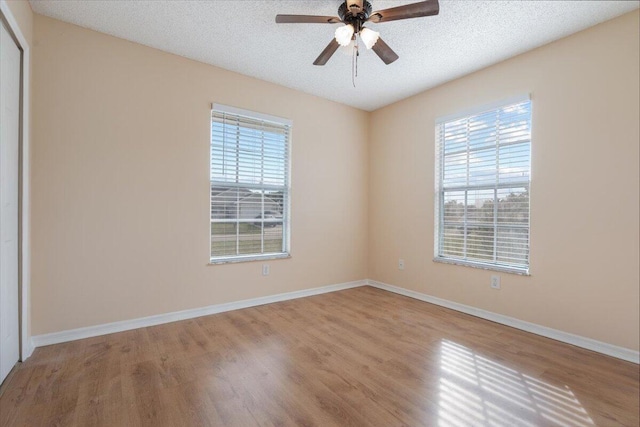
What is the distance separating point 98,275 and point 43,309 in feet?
1.46

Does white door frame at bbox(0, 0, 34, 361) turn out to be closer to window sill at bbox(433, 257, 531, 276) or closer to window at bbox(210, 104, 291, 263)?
window at bbox(210, 104, 291, 263)

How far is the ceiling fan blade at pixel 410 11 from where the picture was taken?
75.3 inches

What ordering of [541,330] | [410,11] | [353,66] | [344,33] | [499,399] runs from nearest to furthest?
[499,399], [410,11], [344,33], [541,330], [353,66]

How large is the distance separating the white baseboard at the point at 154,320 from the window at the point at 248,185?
537 mm

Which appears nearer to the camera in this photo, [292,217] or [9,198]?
[9,198]

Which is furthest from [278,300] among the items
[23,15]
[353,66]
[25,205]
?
[23,15]

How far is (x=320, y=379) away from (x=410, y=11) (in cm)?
258

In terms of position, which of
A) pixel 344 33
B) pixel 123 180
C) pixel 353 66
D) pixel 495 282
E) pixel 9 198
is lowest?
pixel 495 282

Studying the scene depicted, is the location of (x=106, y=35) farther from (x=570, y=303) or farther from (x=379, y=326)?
(x=570, y=303)

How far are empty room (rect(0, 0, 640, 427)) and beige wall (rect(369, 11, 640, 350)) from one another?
0.05ft

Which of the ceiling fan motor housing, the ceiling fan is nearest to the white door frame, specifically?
the ceiling fan

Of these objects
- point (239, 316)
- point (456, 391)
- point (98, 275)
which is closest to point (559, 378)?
point (456, 391)

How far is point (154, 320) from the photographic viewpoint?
2.99 m

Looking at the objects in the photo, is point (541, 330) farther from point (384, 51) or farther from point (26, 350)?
point (26, 350)
